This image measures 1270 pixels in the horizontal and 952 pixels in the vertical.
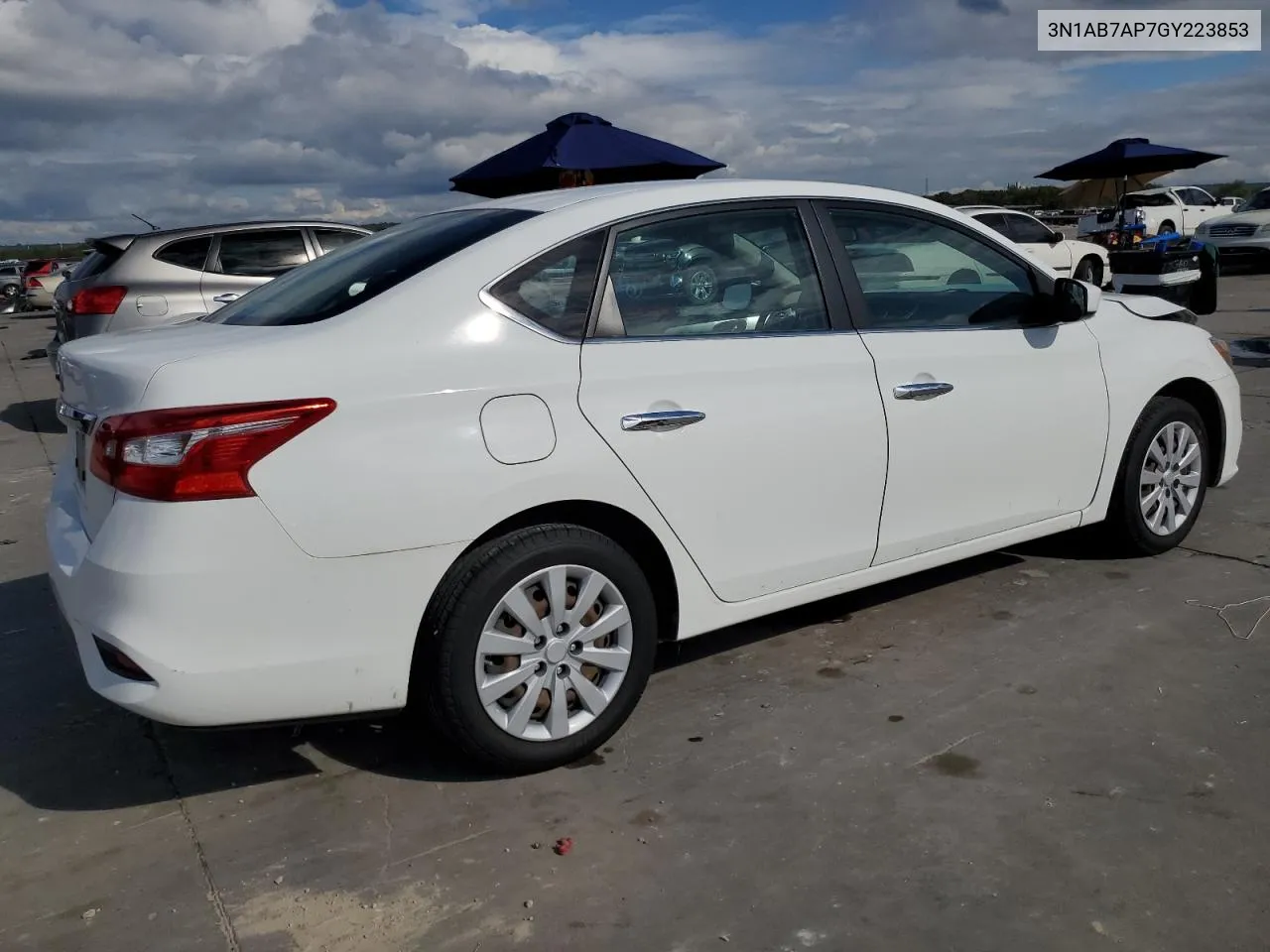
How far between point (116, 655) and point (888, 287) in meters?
2.66

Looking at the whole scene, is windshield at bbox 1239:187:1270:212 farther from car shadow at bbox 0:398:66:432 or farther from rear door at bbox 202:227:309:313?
car shadow at bbox 0:398:66:432

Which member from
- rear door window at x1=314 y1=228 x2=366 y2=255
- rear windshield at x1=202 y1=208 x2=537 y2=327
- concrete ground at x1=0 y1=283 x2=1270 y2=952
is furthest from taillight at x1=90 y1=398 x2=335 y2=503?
rear door window at x1=314 y1=228 x2=366 y2=255

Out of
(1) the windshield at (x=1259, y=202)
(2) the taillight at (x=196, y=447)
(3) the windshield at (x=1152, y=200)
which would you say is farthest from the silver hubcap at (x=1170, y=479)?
(3) the windshield at (x=1152, y=200)

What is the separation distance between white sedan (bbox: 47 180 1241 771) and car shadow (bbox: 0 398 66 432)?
6.91 metres

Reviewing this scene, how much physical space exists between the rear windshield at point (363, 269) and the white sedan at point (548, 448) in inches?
0.7

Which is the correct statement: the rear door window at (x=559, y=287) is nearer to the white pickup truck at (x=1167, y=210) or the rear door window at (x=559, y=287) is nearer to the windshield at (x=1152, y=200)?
the white pickup truck at (x=1167, y=210)

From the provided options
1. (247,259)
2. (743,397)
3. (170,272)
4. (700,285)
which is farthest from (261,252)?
(743,397)

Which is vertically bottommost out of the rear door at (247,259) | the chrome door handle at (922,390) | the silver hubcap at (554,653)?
the silver hubcap at (554,653)

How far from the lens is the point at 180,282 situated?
28.9 ft

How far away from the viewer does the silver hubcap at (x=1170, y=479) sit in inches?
182

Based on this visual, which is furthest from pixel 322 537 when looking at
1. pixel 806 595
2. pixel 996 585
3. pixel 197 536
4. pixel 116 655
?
pixel 996 585

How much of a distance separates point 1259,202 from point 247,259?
21.4m

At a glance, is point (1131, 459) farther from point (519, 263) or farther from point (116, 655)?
point (116, 655)

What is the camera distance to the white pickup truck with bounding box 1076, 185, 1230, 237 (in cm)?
2636
